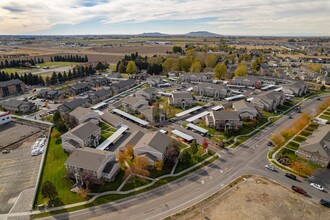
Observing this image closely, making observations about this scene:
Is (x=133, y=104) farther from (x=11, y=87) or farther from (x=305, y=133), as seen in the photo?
(x=11, y=87)

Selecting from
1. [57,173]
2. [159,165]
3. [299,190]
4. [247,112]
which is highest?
[247,112]

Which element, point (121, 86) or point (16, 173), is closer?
point (16, 173)

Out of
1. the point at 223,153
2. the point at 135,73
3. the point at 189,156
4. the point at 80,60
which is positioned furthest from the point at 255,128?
the point at 80,60

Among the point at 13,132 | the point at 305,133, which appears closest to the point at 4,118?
the point at 13,132

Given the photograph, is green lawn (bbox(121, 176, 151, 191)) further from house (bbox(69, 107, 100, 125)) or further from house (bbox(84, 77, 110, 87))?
house (bbox(84, 77, 110, 87))

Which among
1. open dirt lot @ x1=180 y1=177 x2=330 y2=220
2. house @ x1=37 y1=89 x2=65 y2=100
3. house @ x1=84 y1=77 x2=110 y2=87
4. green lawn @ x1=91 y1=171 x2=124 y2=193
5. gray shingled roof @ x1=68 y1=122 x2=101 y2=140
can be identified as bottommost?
open dirt lot @ x1=180 y1=177 x2=330 y2=220

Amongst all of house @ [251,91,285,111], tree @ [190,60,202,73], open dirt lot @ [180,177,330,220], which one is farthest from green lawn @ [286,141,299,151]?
tree @ [190,60,202,73]
